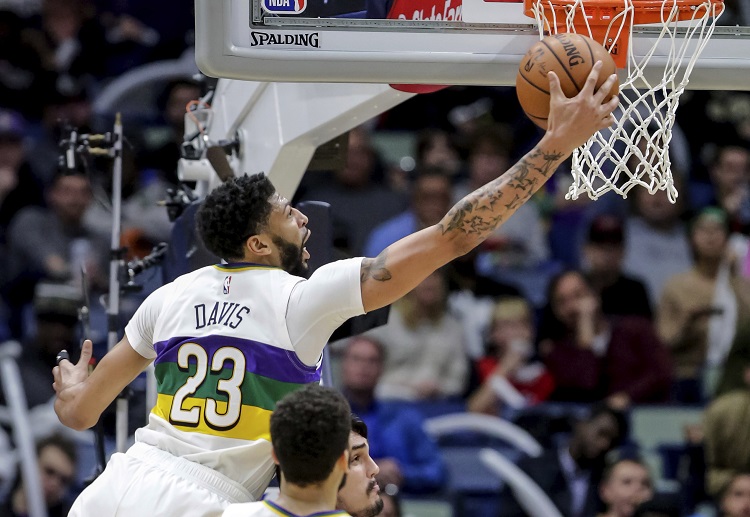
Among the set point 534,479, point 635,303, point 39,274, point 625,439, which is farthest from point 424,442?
point 39,274

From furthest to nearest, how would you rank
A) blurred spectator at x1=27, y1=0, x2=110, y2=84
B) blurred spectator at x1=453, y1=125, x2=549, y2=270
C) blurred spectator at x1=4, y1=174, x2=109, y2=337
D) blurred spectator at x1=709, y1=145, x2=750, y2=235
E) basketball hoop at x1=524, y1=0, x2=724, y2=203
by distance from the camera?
blurred spectator at x1=27, y1=0, x2=110, y2=84
blurred spectator at x1=709, y1=145, x2=750, y2=235
blurred spectator at x1=453, y1=125, x2=549, y2=270
blurred spectator at x1=4, y1=174, x2=109, y2=337
basketball hoop at x1=524, y1=0, x2=724, y2=203

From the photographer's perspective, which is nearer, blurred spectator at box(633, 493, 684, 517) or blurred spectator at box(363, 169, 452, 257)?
blurred spectator at box(633, 493, 684, 517)

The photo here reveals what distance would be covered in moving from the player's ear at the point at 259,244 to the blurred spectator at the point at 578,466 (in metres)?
4.45

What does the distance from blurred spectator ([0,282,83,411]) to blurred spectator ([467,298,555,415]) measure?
2.78m

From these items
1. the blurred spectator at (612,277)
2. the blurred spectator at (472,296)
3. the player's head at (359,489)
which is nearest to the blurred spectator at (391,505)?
the blurred spectator at (472,296)

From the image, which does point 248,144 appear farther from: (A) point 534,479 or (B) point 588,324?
(B) point 588,324

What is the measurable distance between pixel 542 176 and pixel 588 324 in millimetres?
5637


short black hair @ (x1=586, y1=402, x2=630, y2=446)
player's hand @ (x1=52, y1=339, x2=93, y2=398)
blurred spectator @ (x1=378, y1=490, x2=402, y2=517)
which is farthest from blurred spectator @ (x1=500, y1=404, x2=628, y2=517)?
player's hand @ (x1=52, y1=339, x2=93, y2=398)

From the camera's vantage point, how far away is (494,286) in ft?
33.8

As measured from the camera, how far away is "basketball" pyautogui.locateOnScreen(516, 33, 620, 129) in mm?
4348

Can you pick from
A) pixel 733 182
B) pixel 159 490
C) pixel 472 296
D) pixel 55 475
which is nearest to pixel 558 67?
pixel 159 490

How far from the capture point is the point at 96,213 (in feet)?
36.0

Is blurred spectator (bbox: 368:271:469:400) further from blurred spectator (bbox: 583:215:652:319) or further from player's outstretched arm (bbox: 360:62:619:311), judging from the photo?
player's outstretched arm (bbox: 360:62:619:311)

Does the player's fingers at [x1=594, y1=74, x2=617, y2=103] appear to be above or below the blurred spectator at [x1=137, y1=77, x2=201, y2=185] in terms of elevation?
above
